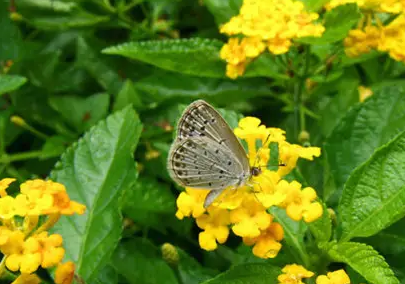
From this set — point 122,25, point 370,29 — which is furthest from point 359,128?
point 122,25

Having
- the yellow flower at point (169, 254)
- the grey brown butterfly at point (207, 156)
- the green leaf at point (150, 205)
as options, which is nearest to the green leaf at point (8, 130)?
the green leaf at point (150, 205)

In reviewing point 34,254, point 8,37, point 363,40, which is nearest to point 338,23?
point 363,40

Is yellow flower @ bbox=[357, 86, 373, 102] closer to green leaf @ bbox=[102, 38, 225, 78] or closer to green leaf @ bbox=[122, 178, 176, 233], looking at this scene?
green leaf @ bbox=[102, 38, 225, 78]

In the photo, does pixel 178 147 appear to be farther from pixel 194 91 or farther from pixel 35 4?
pixel 35 4

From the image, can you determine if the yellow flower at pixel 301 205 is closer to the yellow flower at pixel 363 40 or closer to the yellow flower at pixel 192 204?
the yellow flower at pixel 192 204

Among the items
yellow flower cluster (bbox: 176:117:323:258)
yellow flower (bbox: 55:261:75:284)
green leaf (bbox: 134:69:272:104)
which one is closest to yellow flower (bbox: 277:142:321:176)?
yellow flower cluster (bbox: 176:117:323:258)
